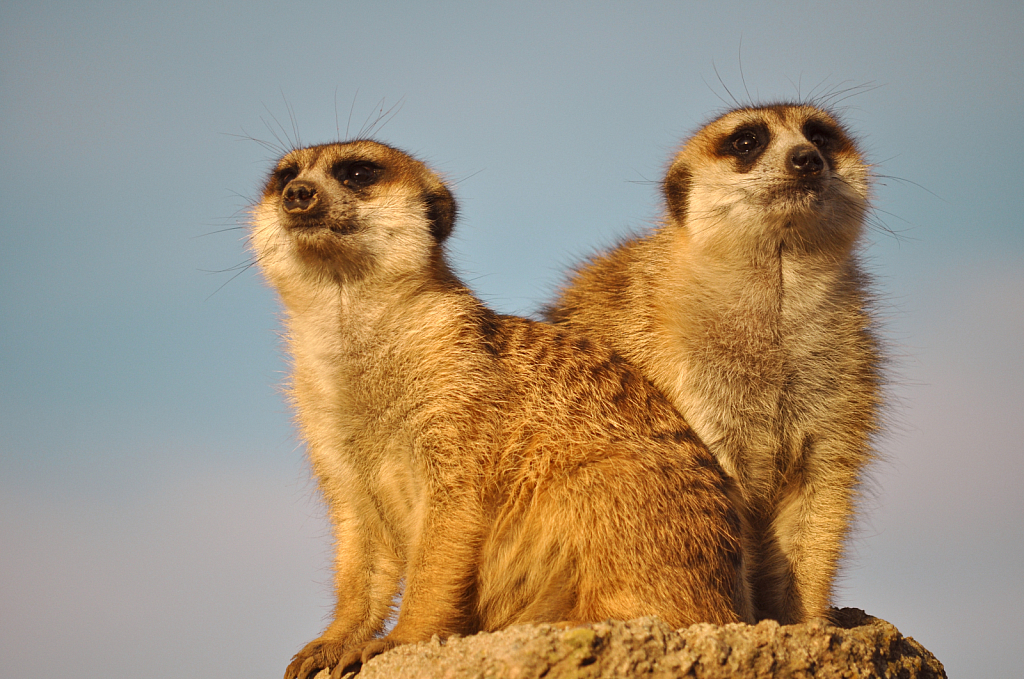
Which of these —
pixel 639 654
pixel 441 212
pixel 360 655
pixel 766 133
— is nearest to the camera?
pixel 639 654

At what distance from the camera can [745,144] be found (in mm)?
Answer: 6008

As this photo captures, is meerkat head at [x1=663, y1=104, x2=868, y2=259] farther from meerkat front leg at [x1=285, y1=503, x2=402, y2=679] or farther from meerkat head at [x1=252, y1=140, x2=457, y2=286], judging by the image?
meerkat front leg at [x1=285, y1=503, x2=402, y2=679]

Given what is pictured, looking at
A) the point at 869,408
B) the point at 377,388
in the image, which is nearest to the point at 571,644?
the point at 377,388

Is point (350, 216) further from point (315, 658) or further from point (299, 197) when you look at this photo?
point (315, 658)

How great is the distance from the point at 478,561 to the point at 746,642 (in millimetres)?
1262

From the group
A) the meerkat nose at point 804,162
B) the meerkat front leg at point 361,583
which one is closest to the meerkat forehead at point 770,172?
the meerkat nose at point 804,162

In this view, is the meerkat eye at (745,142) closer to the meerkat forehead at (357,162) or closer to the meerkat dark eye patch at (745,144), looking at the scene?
the meerkat dark eye patch at (745,144)

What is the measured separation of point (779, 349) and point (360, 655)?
2.96m

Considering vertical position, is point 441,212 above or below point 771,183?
below

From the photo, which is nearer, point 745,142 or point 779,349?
point 779,349

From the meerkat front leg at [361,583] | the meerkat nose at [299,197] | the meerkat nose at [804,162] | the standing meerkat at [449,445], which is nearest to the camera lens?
the standing meerkat at [449,445]

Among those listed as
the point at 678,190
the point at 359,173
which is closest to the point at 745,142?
the point at 678,190

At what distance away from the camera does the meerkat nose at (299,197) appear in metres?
4.95

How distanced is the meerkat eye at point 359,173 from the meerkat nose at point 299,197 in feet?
1.07
